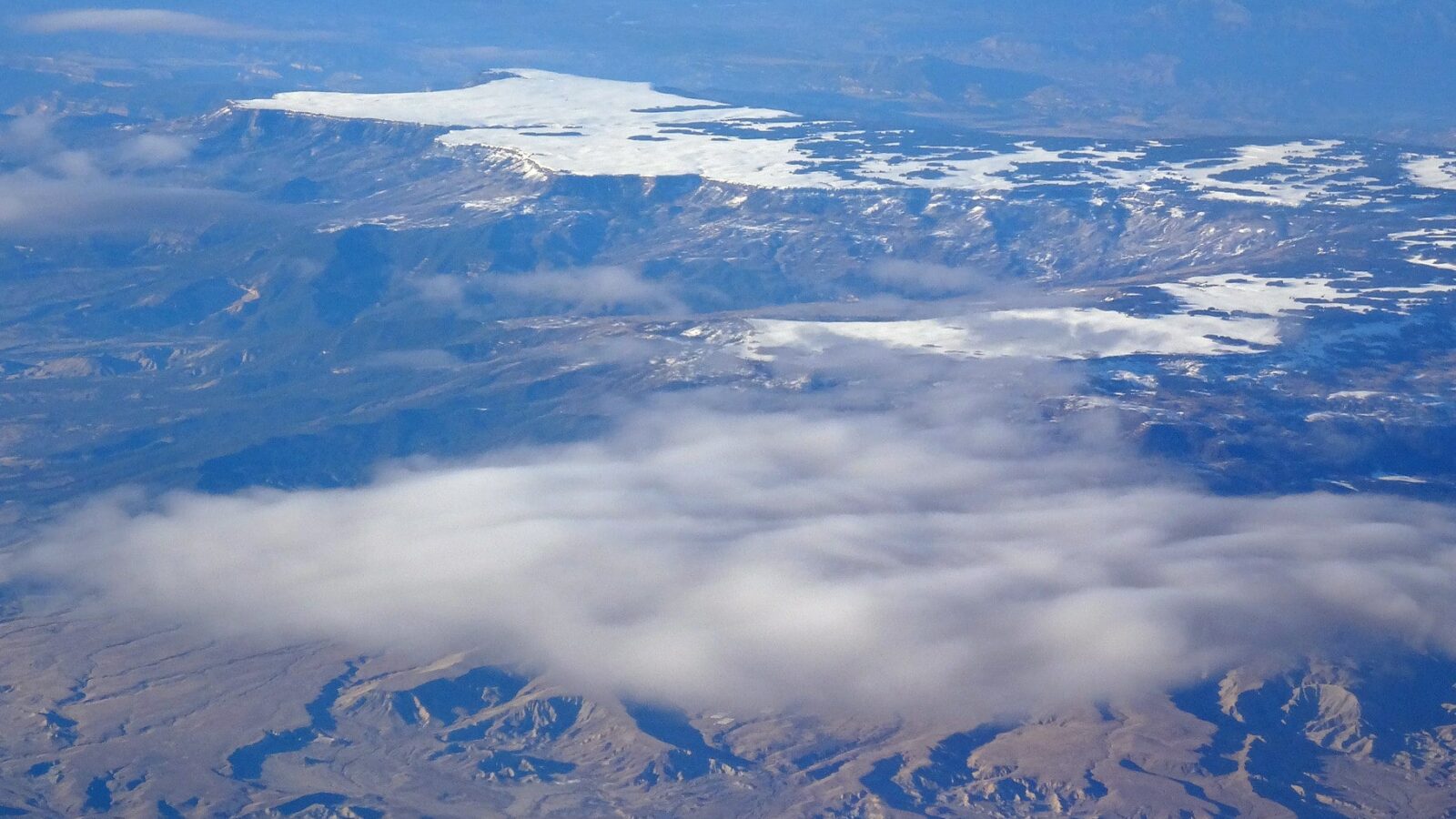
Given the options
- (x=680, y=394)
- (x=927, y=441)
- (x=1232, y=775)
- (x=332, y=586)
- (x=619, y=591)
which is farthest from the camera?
(x=680, y=394)

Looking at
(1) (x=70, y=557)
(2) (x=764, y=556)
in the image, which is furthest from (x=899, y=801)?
(1) (x=70, y=557)

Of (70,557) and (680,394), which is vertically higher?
(680,394)

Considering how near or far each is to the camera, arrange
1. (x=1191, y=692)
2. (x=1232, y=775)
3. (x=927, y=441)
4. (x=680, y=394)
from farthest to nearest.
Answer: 1. (x=680, y=394)
2. (x=927, y=441)
3. (x=1191, y=692)
4. (x=1232, y=775)

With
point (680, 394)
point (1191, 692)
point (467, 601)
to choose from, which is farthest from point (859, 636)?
point (680, 394)

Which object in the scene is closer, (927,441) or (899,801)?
(899,801)

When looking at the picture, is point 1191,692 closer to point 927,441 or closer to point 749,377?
point 927,441

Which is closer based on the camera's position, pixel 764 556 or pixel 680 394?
pixel 764 556

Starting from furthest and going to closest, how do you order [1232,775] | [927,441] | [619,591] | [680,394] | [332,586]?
[680,394] → [927,441] → [332,586] → [619,591] → [1232,775]

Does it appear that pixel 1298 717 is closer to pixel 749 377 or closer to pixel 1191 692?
pixel 1191 692

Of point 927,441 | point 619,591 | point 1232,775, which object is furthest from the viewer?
point 927,441
